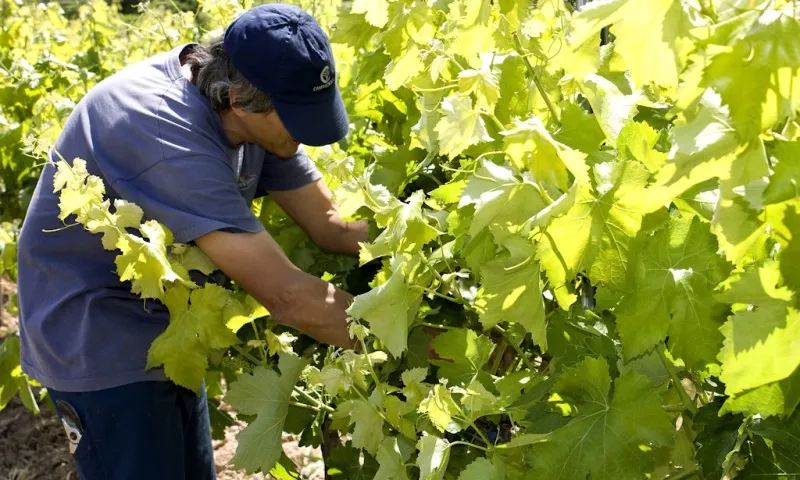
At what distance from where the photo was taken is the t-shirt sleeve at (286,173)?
2922 millimetres

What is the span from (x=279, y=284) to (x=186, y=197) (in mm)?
315

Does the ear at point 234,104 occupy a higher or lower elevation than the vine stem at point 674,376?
lower

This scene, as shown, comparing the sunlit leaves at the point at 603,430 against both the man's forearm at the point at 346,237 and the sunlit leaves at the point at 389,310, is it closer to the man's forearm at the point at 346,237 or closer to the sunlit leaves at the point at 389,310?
the sunlit leaves at the point at 389,310

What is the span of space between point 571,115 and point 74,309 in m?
1.61

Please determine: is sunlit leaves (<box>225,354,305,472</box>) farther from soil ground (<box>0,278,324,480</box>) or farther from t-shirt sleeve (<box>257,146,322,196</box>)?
soil ground (<box>0,278,324,480</box>)

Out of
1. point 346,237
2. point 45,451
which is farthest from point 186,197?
point 45,451

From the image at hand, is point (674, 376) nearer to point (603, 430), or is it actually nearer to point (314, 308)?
point (603, 430)

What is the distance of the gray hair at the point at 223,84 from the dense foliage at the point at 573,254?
Result: 0.30 metres

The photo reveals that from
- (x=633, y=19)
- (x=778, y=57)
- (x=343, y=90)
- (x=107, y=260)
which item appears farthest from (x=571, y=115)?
(x=343, y=90)

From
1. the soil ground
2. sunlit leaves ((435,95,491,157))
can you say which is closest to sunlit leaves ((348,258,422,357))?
sunlit leaves ((435,95,491,157))

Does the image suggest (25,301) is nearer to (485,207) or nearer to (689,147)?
(485,207)

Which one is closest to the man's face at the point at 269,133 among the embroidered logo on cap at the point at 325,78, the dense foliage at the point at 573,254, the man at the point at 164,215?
the man at the point at 164,215

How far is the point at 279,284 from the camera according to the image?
7.34 feet

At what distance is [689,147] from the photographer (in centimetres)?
95
